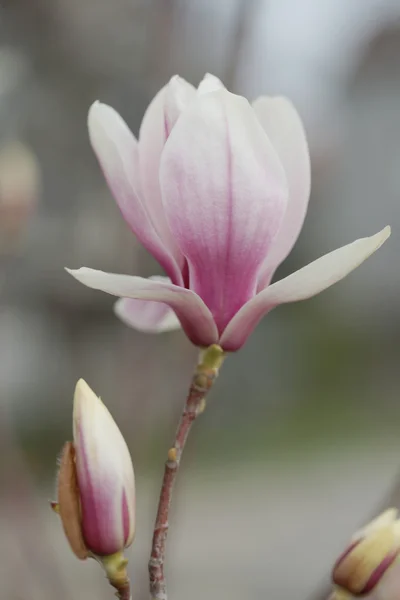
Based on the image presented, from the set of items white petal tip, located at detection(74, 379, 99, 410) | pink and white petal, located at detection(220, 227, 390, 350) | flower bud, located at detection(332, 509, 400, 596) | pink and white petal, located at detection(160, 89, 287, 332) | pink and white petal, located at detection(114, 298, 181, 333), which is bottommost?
flower bud, located at detection(332, 509, 400, 596)

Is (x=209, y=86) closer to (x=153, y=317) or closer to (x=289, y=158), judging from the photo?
(x=289, y=158)

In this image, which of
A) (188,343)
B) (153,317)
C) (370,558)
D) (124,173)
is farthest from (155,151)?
(188,343)

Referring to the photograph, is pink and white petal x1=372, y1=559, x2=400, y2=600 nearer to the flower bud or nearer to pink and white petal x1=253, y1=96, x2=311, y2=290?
the flower bud

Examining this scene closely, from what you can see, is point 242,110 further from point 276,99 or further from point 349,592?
point 349,592

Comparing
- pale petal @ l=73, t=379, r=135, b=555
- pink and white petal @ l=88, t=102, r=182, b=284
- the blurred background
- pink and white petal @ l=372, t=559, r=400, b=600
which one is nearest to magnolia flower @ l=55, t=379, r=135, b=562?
pale petal @ l=73, t=379, r=135, b=555

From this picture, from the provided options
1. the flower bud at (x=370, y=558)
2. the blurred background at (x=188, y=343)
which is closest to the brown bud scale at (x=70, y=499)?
the flower bud at (x=370, y=558)

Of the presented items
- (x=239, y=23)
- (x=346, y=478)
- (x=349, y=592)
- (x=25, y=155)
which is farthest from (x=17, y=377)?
(x=349, y=592)
